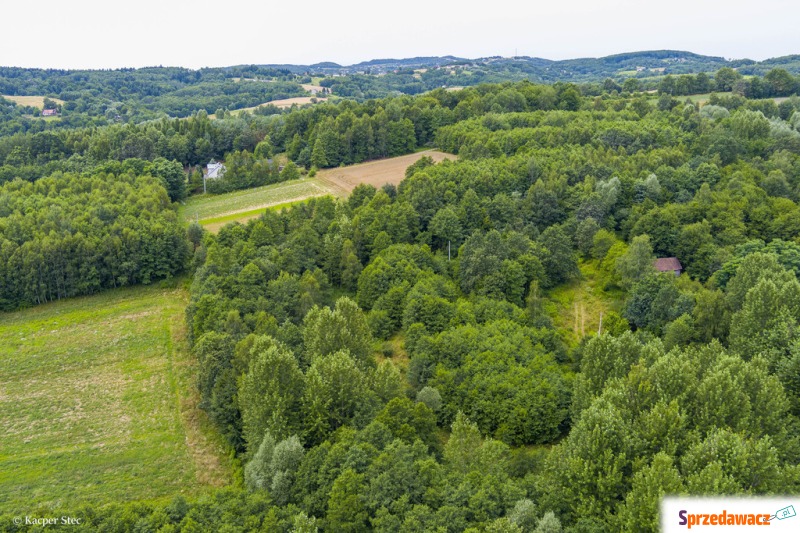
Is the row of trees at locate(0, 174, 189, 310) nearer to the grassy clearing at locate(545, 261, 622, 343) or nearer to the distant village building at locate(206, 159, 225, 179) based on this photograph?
the distant village building at locate(206, 159, 225, 179)

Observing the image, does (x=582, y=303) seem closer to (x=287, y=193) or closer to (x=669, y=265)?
(x=669, y=265)

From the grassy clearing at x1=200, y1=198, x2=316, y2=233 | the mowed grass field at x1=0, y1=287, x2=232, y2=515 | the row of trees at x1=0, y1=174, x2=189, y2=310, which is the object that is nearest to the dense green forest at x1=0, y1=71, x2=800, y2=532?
the row of trees at x1=0, y1=174, x2=189, y2=310

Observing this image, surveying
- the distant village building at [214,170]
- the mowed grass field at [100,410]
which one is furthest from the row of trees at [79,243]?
the distant village building at [214,170]

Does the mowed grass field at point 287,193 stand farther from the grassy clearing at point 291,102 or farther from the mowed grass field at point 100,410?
the grassy clearing at point 291,102

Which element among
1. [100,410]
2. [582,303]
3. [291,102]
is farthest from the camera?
[291,102]

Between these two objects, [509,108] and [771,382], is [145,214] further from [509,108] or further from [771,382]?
[509,108]

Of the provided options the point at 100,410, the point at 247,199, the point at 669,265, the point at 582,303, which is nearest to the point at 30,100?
the point at 247,199

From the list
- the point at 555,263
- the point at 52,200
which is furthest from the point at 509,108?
the point at 52,200

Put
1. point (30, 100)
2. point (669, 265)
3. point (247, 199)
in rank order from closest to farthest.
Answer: point (669, 265), point (247, 199), point (30, 100)
